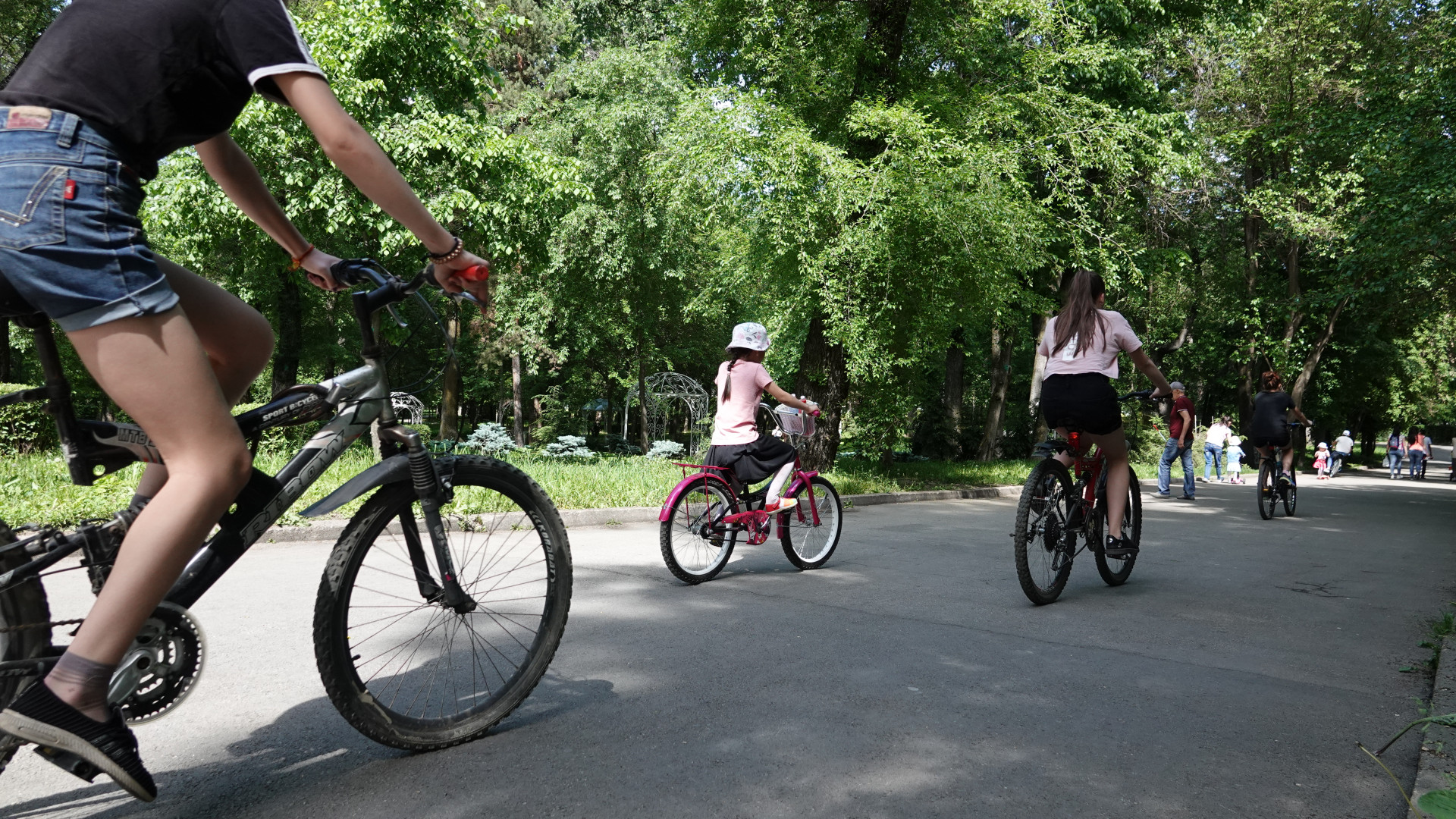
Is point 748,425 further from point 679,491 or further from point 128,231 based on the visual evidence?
point 128,231

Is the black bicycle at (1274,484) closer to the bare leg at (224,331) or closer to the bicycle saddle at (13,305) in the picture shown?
the bare leg at (224,331)

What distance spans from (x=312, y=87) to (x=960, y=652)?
3.73m

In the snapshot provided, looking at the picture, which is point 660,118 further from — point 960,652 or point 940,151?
point 960,652

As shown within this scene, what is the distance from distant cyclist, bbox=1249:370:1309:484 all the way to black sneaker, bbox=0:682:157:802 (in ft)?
Answer: 47.0

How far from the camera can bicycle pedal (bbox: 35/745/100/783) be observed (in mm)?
2152

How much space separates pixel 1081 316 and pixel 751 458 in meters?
2.46

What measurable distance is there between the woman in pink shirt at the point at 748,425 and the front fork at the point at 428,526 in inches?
158

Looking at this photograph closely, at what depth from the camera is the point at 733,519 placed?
6.87m

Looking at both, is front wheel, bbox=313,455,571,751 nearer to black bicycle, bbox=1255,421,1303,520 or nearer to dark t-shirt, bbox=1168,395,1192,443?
black bicycle, bbox=1255,421,1303,520

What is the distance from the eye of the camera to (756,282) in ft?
53.3

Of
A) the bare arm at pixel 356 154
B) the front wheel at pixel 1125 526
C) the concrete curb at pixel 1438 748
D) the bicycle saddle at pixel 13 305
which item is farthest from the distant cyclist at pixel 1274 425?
the bicycle saddle at pixel 13 305

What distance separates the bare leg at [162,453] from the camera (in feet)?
6.99

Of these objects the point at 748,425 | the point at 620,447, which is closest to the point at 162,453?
the point at 748,425

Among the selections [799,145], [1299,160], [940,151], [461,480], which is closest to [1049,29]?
[940,151]
